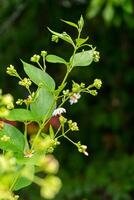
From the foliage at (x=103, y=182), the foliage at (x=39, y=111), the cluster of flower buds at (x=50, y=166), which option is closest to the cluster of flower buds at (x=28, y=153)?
the foliage at (x=39, y=111)

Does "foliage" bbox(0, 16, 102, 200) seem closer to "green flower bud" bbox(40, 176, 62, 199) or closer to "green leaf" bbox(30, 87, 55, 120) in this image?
"green leaf" bbox(30, 87, 55, 120)

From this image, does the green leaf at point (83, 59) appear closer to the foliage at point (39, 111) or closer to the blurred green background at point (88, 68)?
the foliage at point (39, 111)

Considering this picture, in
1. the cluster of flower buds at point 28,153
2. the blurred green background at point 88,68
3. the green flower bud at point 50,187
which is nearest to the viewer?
the green flower bud at point 50,187

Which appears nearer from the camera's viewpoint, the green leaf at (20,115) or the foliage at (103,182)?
the green leaf at (20,115)

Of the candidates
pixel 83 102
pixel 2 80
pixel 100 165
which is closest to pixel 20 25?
pixel 2 80

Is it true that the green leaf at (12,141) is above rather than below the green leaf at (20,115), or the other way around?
below

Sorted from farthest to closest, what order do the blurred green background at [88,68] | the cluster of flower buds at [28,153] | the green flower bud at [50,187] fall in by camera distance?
1. the blurred green background at [88,68]
2. the cluster of flower buds at [28,153]
3. the green flower bud at [50,187]

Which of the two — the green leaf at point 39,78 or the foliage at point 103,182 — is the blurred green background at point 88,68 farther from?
the green leaf at point 39,78
